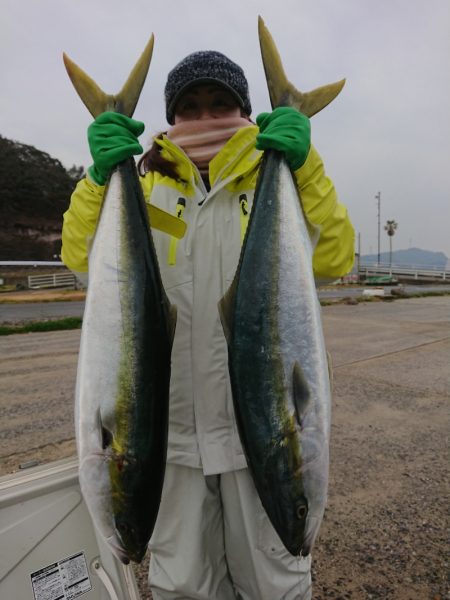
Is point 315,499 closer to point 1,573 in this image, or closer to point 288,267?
point 288,267

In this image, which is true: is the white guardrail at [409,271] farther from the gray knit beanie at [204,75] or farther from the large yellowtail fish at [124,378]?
the large yellowtail fish at [124,378]

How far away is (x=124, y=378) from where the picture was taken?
144cm

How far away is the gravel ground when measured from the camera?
7.29ft

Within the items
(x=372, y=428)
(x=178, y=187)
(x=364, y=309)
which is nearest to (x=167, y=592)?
(x=178, y=187)

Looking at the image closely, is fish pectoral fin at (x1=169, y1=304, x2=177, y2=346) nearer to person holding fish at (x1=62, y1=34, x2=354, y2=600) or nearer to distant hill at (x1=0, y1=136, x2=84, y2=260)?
person holding fish at (x1=62, y1=34, x2=354, y2=600)

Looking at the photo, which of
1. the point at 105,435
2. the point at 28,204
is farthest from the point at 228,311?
the point at 28,204

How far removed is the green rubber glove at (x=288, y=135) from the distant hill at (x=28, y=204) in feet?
165

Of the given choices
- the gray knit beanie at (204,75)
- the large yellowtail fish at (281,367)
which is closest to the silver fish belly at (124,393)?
the large yellowtail fish at (281,367)

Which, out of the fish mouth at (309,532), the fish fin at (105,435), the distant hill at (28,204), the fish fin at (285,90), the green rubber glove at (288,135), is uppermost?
the distant hill at (28,204)

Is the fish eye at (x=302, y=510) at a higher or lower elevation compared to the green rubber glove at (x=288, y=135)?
lower

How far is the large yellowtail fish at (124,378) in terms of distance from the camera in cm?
139

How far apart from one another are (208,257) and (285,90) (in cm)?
77

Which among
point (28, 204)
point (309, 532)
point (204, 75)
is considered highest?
point (28, 204)

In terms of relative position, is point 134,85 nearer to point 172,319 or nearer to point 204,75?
point 204,75
